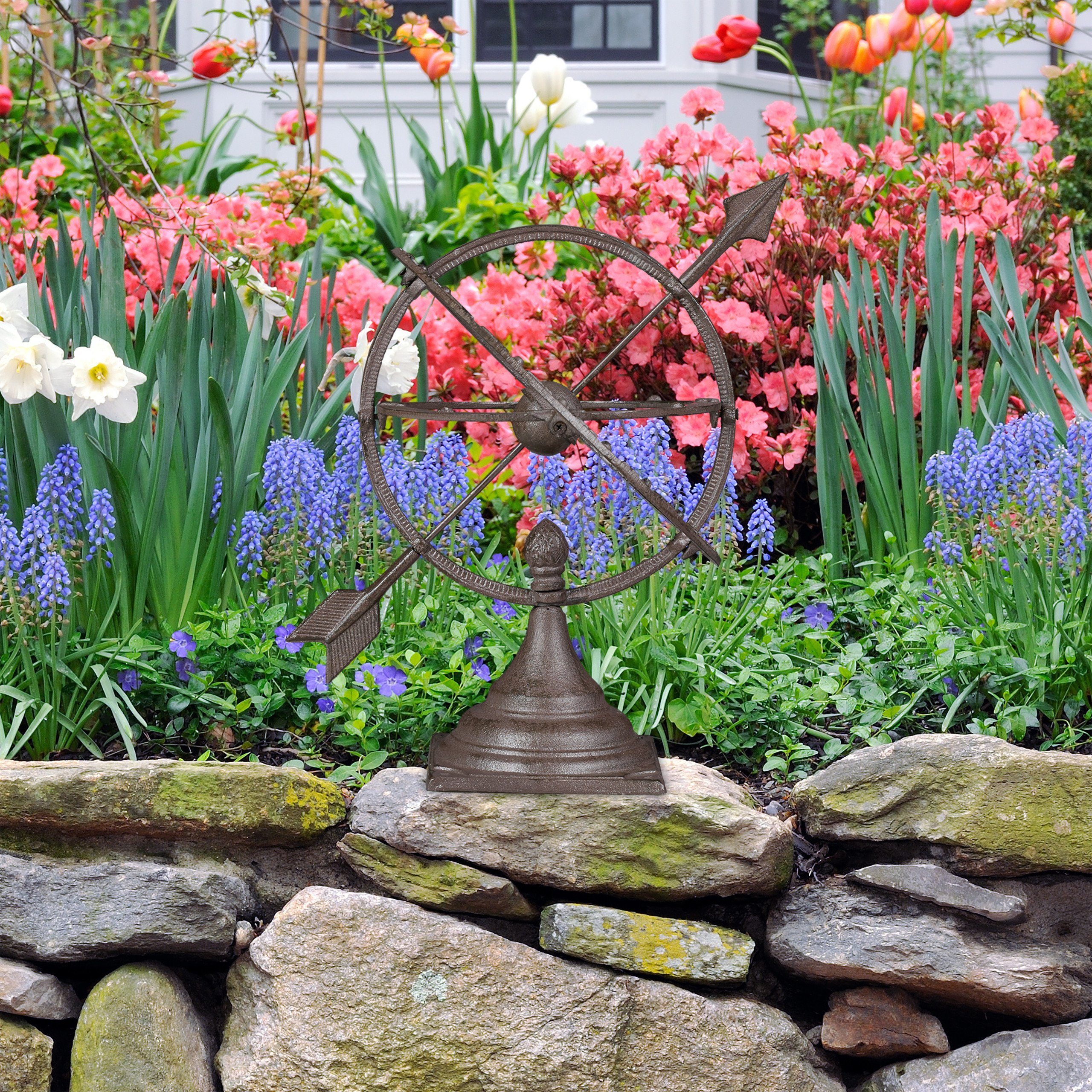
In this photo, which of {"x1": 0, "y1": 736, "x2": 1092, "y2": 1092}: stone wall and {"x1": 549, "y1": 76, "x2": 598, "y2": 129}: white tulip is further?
{"x1": 549, "y1": 76, "x2": 598, "y2": 129}: white tulip

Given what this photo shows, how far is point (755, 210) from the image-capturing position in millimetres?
1581

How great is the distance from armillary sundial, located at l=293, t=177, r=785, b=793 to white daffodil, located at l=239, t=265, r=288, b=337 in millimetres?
624

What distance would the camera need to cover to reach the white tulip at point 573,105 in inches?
178

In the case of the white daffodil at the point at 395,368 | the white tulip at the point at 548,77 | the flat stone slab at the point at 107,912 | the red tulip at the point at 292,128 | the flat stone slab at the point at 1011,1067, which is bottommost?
the flat stone slab at the point at 1011,1067

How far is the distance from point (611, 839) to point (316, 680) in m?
0.53

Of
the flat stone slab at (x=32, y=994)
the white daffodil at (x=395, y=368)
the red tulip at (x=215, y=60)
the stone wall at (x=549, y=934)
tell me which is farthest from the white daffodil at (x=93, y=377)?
the red tulip at (x=215, y=60)

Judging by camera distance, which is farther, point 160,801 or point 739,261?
point 739,261

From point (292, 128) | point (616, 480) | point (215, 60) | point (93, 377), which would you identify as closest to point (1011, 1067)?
point (616, 480)

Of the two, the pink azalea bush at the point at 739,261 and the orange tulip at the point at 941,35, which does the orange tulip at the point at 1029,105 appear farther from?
the pink azalea bush at the point at 739,261

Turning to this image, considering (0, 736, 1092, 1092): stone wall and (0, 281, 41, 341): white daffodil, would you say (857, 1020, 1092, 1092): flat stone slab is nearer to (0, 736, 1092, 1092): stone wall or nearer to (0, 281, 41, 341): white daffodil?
(0, 736, 1092, 1092): stone wall

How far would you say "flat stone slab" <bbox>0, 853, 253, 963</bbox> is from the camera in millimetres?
1619

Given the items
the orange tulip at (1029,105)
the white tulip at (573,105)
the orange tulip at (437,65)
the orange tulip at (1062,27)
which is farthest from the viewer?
the white tulip at (573,105)

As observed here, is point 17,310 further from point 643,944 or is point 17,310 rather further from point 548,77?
Answer: point 548,77

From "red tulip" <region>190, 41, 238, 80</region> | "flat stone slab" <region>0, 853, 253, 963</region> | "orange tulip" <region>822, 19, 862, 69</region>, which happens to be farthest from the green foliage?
"flat stone slab" <region>0, 853, 253, 963</region>
